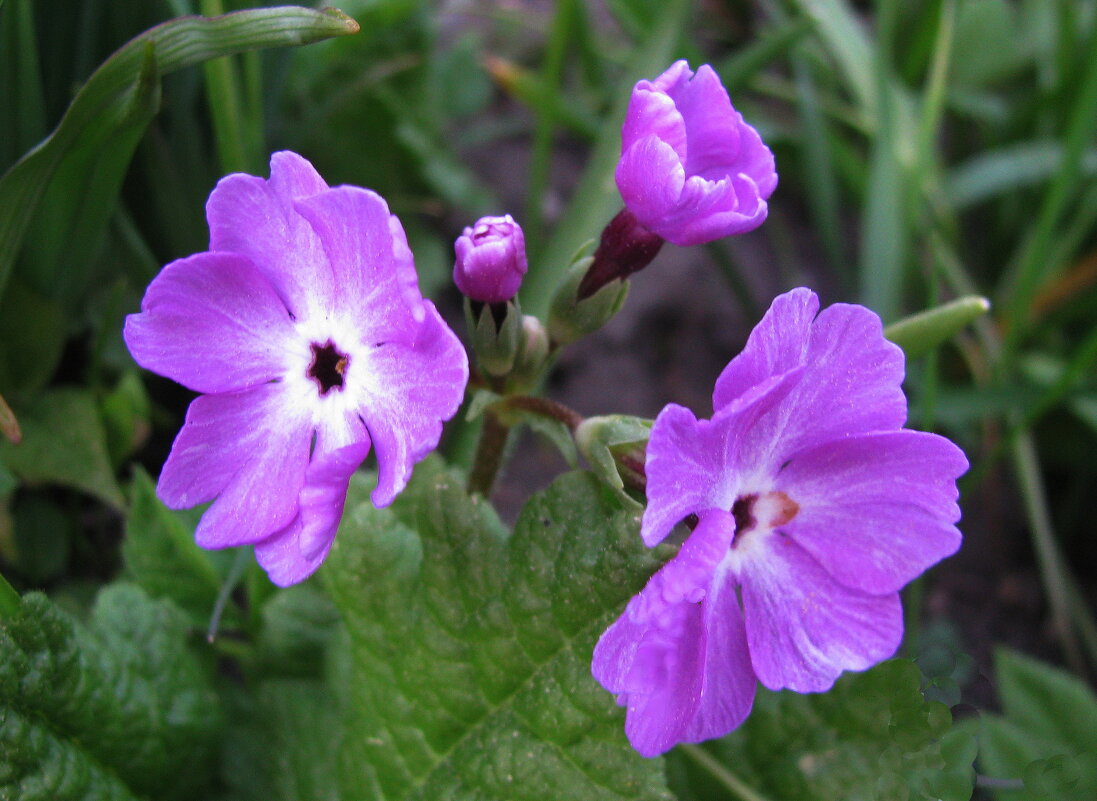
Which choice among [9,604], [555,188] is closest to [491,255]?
[9,604]

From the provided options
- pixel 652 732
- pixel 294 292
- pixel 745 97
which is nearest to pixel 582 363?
pixel 745 97

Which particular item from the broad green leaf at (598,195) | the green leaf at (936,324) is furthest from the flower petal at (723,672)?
the broad green leaf at (598,195)

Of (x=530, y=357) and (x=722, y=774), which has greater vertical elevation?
(x=530, y=357)

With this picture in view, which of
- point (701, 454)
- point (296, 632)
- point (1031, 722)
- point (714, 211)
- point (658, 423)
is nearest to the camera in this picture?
point (658, 423)

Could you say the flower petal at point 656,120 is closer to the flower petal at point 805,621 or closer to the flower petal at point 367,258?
the flower petal at point 367,258

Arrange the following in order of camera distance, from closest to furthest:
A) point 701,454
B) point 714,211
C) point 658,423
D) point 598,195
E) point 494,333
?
point 658,423
point 701,454
point 714,211
point 494,333
point 598,195

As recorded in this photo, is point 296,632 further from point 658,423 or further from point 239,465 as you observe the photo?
point 658,423
